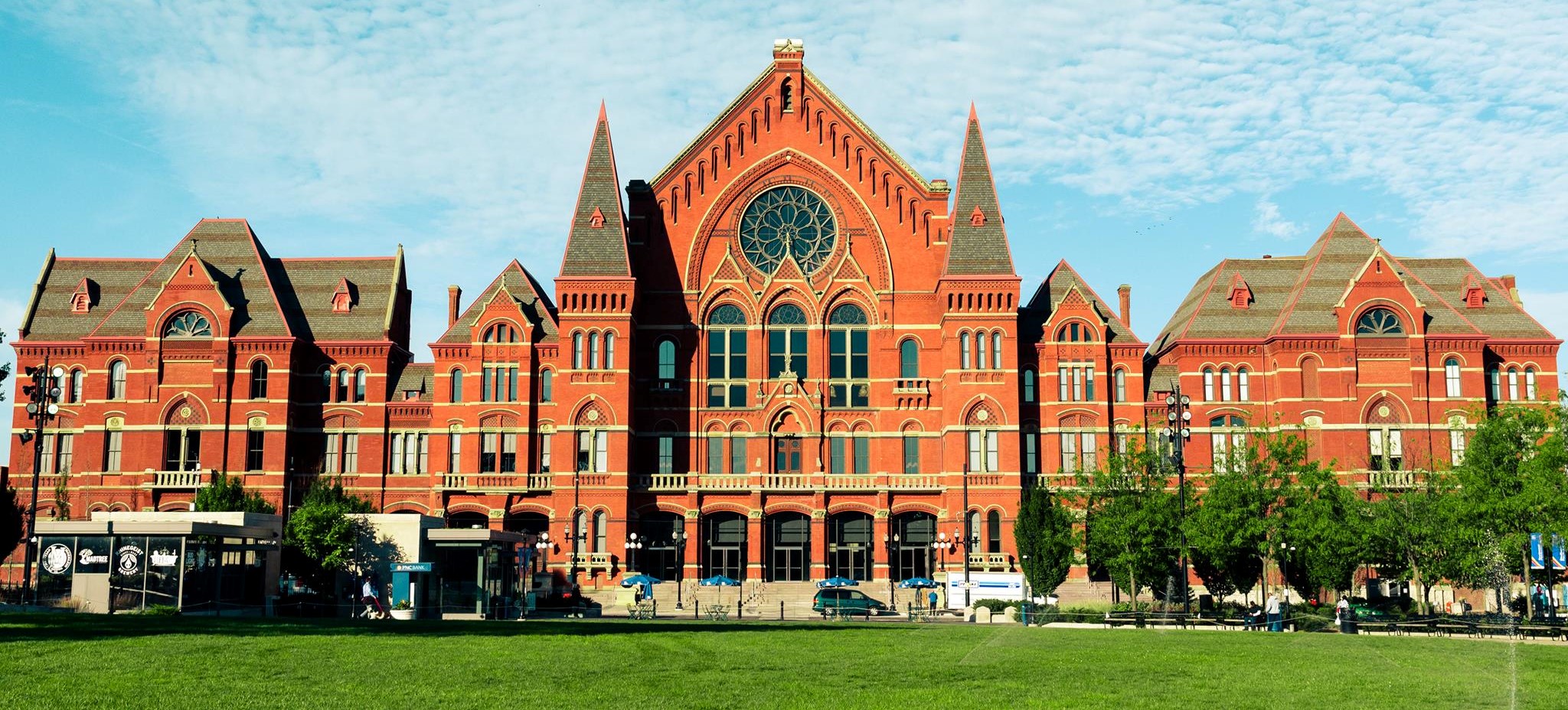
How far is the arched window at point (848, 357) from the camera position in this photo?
7650cm

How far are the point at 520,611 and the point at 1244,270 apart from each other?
45695mm

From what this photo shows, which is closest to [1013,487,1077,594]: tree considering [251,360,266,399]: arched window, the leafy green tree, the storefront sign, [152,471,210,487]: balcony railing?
the leafy green tree

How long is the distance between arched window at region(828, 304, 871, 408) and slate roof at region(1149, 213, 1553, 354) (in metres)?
16.5

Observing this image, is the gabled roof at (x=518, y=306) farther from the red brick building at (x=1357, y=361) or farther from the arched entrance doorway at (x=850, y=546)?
the red brick building at (x=1357, y=361)

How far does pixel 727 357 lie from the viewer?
76812 mm

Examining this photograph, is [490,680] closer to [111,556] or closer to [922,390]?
[111,556]

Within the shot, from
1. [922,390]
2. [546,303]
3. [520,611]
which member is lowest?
[520,611]

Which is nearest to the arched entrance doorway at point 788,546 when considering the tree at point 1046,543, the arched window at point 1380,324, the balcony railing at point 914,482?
the balcony railing at point 914,482

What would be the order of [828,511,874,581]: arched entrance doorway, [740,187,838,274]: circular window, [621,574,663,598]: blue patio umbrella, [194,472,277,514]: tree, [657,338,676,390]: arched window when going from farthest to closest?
[740,187,838,274]: circular window
[657,338,676,390]: arched window
[828,511,874,581]: arched entrance doorway
[621,574,663,598]: blue patio umbrella
[194,472,277,514]: tree

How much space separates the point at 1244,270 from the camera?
262 feet

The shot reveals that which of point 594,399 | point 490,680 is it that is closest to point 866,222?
point 594,399

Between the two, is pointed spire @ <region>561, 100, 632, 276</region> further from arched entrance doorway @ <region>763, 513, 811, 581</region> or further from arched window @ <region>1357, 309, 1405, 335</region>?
arched window @ <region>1357, 309, 1405, 335</region>

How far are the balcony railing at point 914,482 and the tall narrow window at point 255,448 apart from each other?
32.4 metres

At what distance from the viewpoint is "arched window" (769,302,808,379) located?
76938mm
